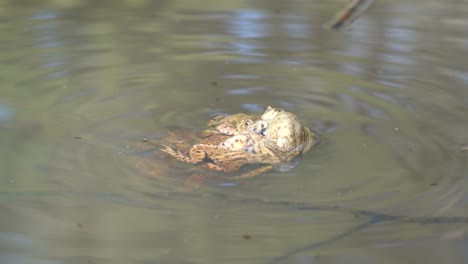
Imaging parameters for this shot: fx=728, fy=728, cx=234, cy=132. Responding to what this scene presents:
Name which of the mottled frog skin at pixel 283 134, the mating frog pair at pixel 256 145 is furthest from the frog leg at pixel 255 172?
the mottled frog skin at pixel 283 134

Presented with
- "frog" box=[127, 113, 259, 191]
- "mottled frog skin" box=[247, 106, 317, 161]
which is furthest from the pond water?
"mottled frog skin" box=[247, 106, 317, 161]

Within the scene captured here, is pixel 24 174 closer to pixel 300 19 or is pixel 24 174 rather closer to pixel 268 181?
pixel 268 181

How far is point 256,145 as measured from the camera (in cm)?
452

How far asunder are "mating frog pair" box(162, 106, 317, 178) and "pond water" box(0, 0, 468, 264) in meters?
0.13

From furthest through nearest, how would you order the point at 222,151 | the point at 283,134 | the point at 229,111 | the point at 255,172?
the point at 229,111
the point at 283,134
the point at 222,151
the point at 255,172

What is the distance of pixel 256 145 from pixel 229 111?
2.79ft

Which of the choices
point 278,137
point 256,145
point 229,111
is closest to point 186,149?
point 256,145

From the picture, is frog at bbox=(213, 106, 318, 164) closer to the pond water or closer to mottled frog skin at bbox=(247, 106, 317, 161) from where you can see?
mottled frog skin at bbox=(247, 106, 317, 161)

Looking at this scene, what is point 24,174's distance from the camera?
13.8 ft

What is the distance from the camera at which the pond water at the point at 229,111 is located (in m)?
3.62

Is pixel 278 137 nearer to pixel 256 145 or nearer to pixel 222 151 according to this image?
pixel 256 145

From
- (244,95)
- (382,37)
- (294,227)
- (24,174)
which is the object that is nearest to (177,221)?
(294,227)

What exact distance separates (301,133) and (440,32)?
3232mm

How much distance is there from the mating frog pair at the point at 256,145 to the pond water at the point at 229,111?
13 cm
